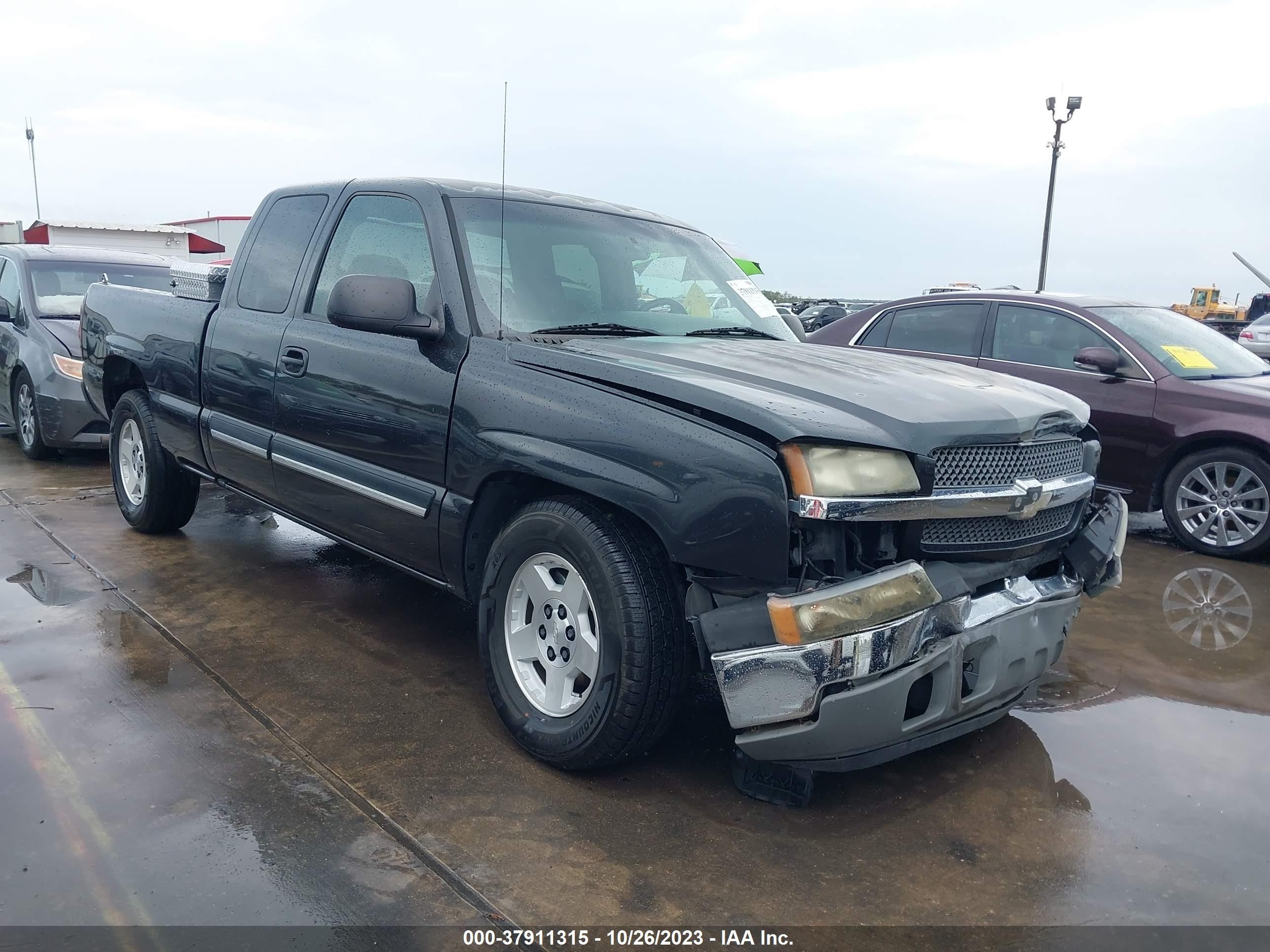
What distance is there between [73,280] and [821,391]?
24.8 ft

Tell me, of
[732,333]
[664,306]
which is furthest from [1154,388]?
[664,306]

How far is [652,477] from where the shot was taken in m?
2.76

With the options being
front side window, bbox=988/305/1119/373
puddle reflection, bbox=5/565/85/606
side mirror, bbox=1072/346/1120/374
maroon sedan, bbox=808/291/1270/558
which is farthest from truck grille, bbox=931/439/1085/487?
puddle reflection, bbox=5/565/85/606

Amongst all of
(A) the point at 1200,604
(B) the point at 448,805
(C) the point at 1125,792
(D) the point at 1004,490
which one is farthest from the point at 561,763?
(A) the point at 1200,604

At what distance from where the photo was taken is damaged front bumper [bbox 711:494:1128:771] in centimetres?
254

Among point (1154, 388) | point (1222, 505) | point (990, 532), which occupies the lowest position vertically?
point (1222, 505)

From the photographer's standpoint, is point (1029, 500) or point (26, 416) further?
point (26, 416)

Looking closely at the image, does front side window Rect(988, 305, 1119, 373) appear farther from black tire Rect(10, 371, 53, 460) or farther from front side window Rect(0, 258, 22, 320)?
front side window Rect(0, 258, 22, 320)

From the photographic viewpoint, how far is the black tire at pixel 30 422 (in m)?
7.74

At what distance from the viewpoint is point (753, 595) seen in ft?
8.75

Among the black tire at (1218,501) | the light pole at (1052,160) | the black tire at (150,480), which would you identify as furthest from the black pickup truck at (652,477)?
the light pole at (1052,160)

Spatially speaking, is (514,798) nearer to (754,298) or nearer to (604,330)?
(604,330)

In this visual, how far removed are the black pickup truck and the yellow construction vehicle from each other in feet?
125

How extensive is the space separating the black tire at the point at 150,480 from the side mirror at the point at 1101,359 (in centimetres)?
534
